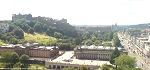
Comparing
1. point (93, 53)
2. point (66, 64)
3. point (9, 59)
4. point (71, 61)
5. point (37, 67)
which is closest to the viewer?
point (9, 59)

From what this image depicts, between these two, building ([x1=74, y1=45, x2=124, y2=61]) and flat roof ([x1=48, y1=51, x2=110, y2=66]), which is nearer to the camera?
flat roof ([x1=48, y1=51, x2=110, y2=66])

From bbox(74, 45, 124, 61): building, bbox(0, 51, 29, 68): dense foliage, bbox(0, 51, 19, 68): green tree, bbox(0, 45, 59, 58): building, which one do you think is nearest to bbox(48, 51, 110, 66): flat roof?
bbox(74, 45, 124, 61): building

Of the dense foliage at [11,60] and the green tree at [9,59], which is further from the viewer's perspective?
the green tree at [9,59]

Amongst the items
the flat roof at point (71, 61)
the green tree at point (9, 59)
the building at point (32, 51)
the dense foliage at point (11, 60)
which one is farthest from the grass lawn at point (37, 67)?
the building at point (32, 51)

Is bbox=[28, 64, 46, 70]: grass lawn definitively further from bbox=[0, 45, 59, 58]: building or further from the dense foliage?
bbox=[0, 45, 59, 58]: building

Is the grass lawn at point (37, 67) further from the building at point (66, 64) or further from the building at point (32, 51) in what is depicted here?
the building at point (32, 51)

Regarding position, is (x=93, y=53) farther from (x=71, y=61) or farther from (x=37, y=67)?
(x=37, y=67)

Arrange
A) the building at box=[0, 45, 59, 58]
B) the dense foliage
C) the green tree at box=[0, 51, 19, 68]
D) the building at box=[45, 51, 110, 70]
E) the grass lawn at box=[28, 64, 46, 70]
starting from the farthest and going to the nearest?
the building at box=[0, 45, 59, 58]
the building at box=[45, 51, 110, 70]
the grass lawn at box=[28, 64, 46, 70]
the green tree at box=[0, 51, 19, 68]
the dense foliage

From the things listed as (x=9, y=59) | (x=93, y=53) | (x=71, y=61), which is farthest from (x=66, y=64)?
(x=93, y=53)

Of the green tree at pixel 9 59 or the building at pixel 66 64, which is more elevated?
the green tree at pixel 9 59

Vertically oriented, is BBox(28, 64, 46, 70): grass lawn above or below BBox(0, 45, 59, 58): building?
below

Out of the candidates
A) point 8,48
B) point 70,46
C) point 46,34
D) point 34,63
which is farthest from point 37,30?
point 34,63
